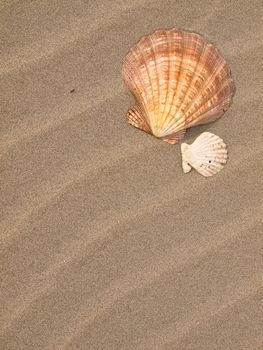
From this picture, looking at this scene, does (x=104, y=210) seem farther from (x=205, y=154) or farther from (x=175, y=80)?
(x=175, y=80)

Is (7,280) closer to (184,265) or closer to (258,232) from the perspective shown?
(184,265)

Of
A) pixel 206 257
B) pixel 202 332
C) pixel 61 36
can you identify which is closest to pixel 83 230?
pixel 206 257

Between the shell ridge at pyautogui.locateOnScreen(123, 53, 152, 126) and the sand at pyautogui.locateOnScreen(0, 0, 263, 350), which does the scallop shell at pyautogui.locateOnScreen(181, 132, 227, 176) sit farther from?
the shell ridge at pyautogui.locateOnScreen(123, 53, 152, 126)

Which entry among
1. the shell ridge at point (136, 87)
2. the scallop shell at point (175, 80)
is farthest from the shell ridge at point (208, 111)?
the shell ridge at point (136, 87)

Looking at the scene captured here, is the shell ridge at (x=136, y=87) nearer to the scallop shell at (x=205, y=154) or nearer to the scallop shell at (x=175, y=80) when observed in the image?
the scallop shell at (x=175, y=80)

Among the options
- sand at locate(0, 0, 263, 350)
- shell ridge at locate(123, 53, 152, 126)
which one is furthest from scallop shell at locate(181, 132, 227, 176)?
shell ridge at locate(123, 53, 152, 126)
